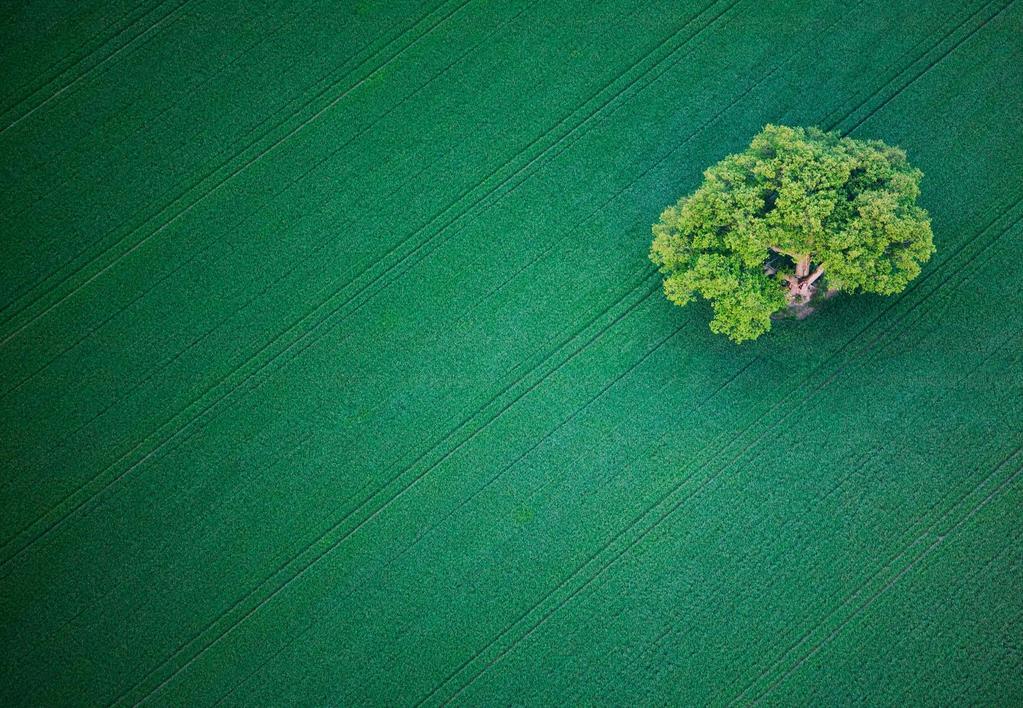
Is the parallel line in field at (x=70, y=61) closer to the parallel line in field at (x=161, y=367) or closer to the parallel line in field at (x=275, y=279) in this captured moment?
the parallel line in field at (x=275, y=279)

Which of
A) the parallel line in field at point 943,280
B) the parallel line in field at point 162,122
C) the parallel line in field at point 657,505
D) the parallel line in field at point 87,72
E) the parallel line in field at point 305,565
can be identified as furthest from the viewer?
the parallel line in field at point 87,72

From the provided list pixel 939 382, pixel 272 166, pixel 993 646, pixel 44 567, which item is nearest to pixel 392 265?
pixel 272 166

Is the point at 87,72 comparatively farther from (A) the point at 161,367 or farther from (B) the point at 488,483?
(B) the point at 488,483

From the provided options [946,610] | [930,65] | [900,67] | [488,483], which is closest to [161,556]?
[488,483]

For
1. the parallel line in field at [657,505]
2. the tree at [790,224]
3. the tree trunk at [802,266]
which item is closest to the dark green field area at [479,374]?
the parallel line in field at [657,505]

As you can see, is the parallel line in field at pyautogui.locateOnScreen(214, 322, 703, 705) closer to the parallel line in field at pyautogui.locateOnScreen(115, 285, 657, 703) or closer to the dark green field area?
the dark green field area
